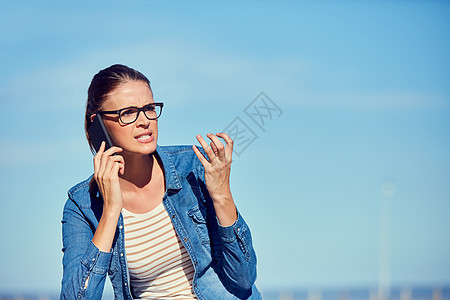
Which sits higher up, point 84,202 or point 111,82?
point 111,82

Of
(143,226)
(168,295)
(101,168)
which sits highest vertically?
(101,168)

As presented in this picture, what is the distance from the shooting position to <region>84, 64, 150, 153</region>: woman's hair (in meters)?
4.86

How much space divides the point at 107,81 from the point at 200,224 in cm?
111

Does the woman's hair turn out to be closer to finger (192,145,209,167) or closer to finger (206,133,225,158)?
finger (192,145,209,167)

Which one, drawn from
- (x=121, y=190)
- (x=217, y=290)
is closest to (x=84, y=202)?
(x=121, y=190)

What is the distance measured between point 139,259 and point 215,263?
0.49 metres

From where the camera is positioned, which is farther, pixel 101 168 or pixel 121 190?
pixel 121 190

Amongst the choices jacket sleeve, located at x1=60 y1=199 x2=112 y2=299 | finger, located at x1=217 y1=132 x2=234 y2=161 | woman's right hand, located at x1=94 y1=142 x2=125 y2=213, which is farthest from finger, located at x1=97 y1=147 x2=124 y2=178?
finger, located at x1=217 y1=132 x2=234 y2=161

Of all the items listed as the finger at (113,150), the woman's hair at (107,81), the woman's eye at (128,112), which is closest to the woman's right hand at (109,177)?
the finger at (113,150)

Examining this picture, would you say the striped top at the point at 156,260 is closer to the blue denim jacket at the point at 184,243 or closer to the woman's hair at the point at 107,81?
the blue denim jacket at the point at 184,243

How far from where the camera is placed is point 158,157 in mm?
5016

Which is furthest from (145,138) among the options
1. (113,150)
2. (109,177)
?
(109,177)

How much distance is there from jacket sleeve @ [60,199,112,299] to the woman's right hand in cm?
28

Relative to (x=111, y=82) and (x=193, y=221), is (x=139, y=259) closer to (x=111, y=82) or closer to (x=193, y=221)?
(x=193, y=221)
